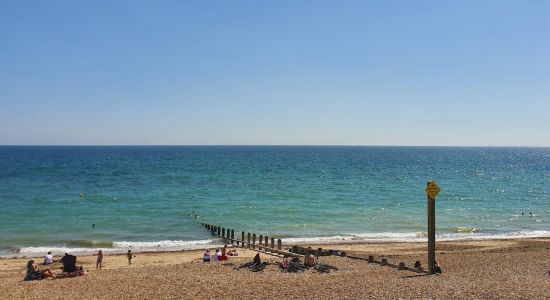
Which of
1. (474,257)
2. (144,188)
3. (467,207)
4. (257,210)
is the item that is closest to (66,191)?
(144,188)

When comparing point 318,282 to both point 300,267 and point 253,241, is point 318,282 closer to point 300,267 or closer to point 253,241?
point 300,267

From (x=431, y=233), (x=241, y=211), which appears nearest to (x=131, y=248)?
(x=241, y=211)

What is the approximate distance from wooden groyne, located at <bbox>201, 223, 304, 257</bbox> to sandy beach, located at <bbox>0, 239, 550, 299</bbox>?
425 cm

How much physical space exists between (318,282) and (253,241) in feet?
52.2

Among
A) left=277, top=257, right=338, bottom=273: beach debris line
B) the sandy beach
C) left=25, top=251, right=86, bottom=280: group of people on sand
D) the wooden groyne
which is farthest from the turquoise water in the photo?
left=277, top=257, right=338, bottom=273: beach debris line

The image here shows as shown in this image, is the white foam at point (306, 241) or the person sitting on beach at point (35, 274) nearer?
the person sitting on beach at point (35, 274)

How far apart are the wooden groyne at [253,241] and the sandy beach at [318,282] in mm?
4250

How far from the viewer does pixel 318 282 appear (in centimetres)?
1731

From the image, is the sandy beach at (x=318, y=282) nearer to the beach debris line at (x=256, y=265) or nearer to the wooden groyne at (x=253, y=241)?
the beach debris line at (x=256, y=265)

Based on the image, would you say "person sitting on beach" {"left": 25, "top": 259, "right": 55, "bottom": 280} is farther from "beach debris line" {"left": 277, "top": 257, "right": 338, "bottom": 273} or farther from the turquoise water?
the turquoise water

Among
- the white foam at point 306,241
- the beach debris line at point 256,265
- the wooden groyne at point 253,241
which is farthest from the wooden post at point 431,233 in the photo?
the white foam at point 306,241

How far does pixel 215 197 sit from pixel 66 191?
69.3ft

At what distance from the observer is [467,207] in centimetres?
5459

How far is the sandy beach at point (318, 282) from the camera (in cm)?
1495
